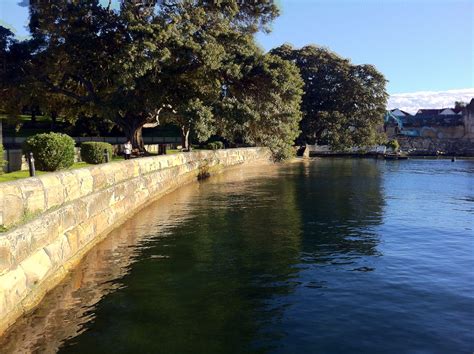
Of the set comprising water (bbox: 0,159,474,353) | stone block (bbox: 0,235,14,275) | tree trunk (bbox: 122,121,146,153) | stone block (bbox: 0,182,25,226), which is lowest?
water (bbox: 0,159,474,353)

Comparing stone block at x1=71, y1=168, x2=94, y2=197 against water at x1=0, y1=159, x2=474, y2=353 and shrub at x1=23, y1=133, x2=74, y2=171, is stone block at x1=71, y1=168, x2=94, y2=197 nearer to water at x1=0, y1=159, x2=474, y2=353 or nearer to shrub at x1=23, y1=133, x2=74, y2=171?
water at x1=0, y1=159, x2=474, y2=353

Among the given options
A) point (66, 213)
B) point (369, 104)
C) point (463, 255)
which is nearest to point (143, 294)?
point (66, 213)

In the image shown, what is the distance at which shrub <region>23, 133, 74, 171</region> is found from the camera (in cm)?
1783

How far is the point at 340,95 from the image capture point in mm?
72250

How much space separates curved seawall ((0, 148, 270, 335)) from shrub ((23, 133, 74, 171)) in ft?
7.19

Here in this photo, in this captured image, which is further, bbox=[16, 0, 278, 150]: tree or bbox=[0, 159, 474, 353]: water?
bbox=[16, 0, 278, 150]: tree

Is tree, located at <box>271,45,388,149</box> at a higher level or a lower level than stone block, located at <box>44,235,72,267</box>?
higher

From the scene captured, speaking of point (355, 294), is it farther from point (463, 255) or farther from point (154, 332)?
point (463, 255)

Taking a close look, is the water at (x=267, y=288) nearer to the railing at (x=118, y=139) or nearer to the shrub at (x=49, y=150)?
the shrub at (x=49, y=150)

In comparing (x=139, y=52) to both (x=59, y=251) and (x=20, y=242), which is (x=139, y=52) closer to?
(x=59, y=251)

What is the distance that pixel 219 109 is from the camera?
119ft

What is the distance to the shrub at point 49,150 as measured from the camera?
17.8 m

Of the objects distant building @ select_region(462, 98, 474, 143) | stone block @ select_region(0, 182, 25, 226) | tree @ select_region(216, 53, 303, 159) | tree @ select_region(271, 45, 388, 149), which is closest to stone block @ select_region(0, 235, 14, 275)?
stone block @ select_region(0, 182, 25, 226)

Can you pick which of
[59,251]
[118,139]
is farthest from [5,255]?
[118,139]
